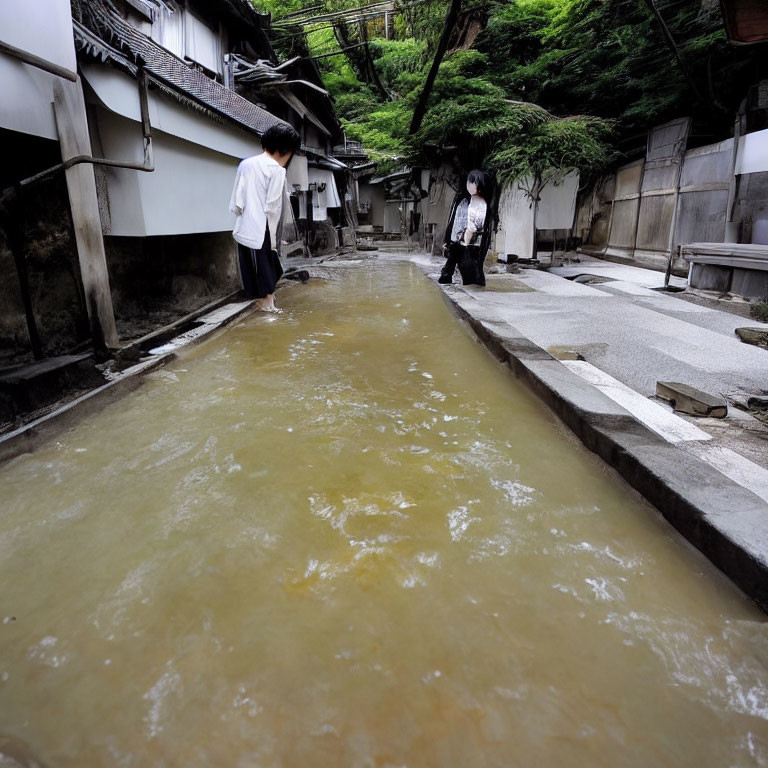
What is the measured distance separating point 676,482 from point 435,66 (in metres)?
10.9

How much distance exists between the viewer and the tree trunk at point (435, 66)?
821cm

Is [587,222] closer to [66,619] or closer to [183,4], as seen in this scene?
[183,4]

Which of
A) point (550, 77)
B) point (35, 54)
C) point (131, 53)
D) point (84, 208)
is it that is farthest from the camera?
point (550, 77)

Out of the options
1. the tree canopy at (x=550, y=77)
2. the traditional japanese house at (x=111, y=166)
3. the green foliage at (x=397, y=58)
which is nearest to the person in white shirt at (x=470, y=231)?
the traditional japanese house at (x=111, y=166)

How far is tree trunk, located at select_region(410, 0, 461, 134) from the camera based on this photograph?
323 inches

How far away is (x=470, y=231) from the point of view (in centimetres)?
883

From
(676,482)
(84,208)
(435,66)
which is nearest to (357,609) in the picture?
(676,482)

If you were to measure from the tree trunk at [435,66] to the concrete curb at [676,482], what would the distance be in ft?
24.2

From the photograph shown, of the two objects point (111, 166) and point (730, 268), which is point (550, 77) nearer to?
point (730, 268)

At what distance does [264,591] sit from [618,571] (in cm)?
130

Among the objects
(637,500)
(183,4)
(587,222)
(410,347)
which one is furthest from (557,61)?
(637,500)

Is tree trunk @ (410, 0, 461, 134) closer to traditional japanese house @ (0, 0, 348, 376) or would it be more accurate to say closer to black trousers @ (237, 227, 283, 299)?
traditional japanese house @ (0, 0, 348, 376)

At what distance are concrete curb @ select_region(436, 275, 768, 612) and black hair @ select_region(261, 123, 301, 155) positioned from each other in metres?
4.34

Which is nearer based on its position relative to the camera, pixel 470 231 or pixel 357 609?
pixel 357 609
